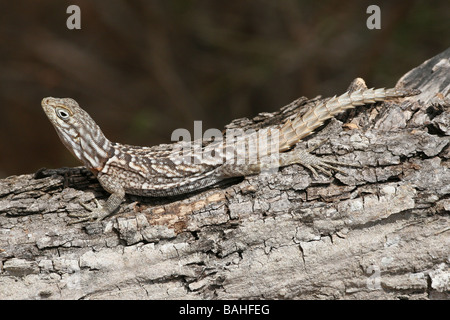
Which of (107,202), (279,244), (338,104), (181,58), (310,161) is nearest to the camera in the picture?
(279,244)

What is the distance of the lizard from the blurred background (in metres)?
3.63

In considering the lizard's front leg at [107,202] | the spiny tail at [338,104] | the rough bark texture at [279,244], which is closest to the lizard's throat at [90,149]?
the lizard's front leg at [107,202]

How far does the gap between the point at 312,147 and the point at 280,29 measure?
5585 millimetres

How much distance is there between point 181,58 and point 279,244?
6.98m

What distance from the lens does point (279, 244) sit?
4344 mm

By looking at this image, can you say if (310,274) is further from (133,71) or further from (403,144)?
(133,71)

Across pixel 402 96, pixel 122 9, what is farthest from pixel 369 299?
pixel 122 9

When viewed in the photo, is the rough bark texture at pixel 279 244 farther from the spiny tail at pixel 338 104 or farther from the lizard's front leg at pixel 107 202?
the spiny tail at pixel 338 104

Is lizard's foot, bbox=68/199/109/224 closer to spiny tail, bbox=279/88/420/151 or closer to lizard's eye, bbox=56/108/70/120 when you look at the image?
lizard's eye, bbox=56/108/70/120

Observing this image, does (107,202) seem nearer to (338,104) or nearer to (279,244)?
(279,244)

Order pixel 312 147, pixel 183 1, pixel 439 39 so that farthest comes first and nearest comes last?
pixel 183 1, pixel 439 39, pixel 312 147

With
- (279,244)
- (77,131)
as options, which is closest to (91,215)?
(77,131)

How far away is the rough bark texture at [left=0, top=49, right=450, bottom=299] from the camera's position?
4.27 m

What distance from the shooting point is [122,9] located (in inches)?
385
